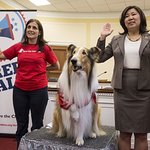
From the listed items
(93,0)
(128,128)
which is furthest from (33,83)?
(93,0)

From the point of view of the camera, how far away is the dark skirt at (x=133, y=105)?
2086 millimetres

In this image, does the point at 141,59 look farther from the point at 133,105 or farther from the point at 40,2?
the point at 40,2

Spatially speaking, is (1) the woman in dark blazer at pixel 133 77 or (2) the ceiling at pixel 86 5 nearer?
(1) the woman in dark blazer at pixel 133 77

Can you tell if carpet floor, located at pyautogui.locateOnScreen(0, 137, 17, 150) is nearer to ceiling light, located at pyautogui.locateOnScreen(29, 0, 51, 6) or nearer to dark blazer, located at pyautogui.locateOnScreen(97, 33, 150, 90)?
dark blazer, located at pyautogui.locateOnScreen(97, 33, 150, 90)

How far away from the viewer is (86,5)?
7273mm

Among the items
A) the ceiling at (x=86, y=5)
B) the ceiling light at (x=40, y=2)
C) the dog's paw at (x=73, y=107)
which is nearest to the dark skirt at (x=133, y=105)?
the dog's paw at (x=73, y=107)

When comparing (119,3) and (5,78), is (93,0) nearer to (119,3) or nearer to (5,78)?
(119,3)

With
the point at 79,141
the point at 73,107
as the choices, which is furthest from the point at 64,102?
the point at 79,141

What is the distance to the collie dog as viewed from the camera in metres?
2.12

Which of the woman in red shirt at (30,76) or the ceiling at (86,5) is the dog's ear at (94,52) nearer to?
the woman in red shirt at (30,76)

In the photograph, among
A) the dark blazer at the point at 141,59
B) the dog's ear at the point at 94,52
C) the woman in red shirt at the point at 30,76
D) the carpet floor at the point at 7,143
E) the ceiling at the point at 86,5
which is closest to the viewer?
the dark blazer at the point at 141,59

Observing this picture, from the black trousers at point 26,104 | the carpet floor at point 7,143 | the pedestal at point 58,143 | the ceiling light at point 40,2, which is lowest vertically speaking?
the carpet floor at point 7,143

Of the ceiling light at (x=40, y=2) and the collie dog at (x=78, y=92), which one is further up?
the ceiling light at (x=40, y=2)

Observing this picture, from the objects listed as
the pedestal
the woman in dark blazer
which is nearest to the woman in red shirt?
the pedestal
